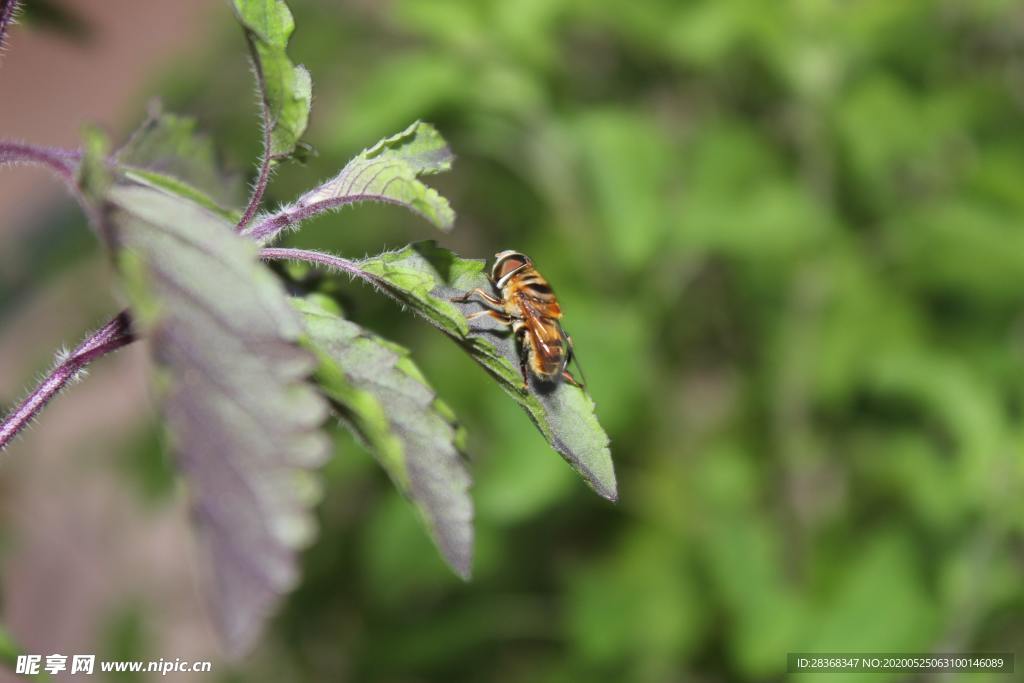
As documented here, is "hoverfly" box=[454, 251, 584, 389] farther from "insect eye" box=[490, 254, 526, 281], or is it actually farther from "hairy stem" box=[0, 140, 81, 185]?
"hairy stem" box=[0, 140, 81, 185]

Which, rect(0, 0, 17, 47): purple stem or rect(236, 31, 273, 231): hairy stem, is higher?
rect(0, 0, 17, 47): purple stem

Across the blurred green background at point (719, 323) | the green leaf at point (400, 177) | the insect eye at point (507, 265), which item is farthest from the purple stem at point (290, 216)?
the blurred green background at point (719, 323)

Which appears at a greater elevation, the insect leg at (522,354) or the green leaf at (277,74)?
the green leaf at (277,74)

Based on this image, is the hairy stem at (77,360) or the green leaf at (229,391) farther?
the hairy stem at (77,360)

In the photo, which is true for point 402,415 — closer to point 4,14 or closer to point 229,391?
point 229,391

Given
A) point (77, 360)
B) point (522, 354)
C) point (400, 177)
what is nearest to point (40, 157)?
point (77, 360)

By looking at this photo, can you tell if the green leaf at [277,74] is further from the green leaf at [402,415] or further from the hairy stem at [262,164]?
the green leaf at [402,415]

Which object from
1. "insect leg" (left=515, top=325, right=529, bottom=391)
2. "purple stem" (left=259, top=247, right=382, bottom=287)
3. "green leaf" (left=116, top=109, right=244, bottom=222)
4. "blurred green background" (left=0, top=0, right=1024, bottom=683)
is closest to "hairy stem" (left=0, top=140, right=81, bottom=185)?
"green leaf" (left=116, top=109, right=244, bottom=222)
